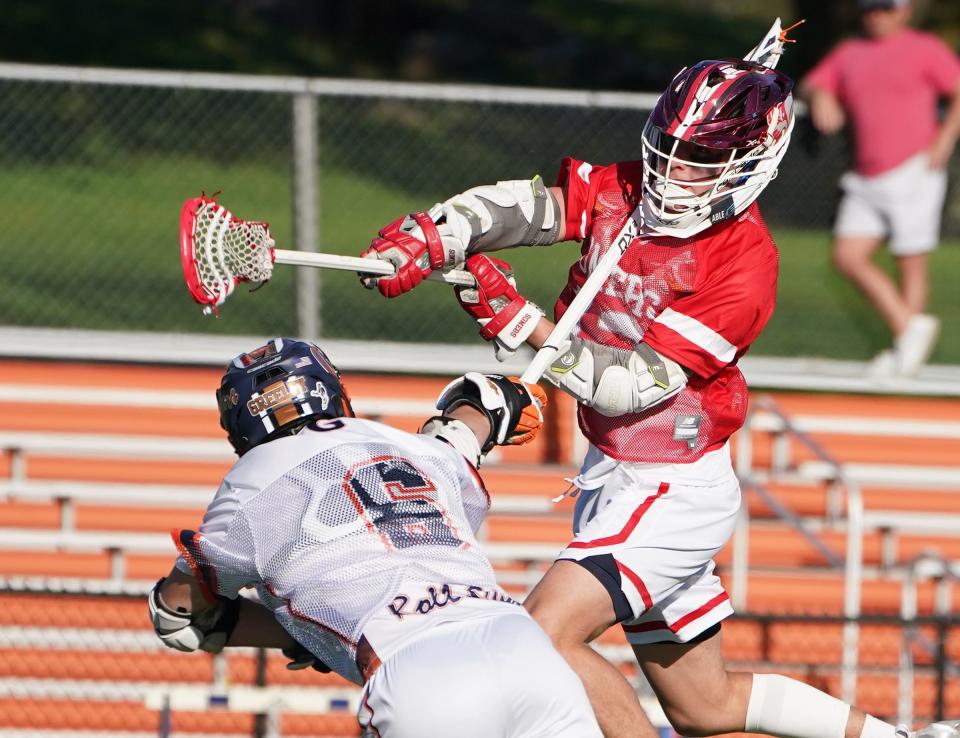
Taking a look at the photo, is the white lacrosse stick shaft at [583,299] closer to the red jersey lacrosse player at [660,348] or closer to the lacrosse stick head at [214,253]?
the red jersey lacrosse player at [660,348]

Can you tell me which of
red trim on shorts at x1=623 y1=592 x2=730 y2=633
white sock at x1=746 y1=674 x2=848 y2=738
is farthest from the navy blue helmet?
white sock at x1=746 y1=674 x2=848 y2=738

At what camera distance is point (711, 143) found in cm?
396

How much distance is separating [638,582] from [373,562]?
44.9 inches

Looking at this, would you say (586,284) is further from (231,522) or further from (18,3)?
(18,3)

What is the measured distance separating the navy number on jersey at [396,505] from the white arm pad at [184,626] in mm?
721

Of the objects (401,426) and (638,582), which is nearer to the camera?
(638,582)

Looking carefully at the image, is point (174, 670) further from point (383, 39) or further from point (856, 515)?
point (383, 39)

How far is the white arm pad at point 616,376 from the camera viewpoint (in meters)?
3.99

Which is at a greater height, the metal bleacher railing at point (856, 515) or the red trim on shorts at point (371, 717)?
the red trim on shorts at point (371, 717)

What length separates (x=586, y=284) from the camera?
13.4ft

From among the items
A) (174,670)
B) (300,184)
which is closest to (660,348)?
(174,670)

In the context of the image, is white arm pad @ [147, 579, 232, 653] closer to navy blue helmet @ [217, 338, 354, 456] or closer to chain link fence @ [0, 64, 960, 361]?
navy blue helmet @ [217, 338, 354, 456]

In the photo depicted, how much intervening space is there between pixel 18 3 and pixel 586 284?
568 inches

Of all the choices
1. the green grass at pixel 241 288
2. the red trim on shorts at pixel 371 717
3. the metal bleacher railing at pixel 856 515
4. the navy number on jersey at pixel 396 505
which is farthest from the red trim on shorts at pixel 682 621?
the green grass at pixel 241 288
